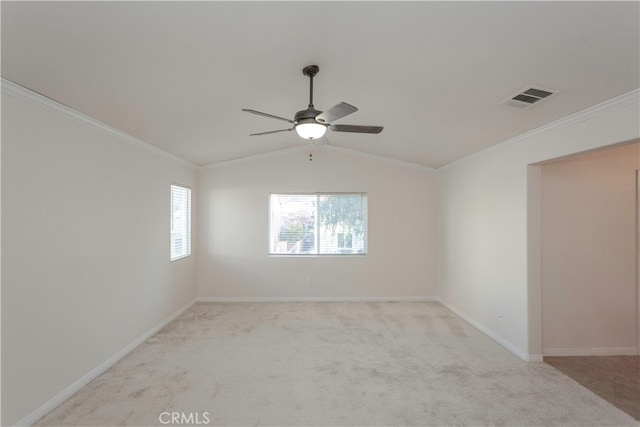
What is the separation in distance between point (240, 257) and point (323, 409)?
12.2 feet

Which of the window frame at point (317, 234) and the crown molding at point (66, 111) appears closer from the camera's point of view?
the crown molding at point (66, 111)

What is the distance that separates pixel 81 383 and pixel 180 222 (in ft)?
9.23

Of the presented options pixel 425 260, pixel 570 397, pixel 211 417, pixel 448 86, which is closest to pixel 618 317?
pixel 570 397

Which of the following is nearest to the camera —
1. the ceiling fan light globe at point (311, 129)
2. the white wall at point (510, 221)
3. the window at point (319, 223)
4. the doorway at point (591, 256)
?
the ceiling fan light globe at point (311, 129)

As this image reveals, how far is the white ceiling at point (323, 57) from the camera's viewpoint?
1.71m

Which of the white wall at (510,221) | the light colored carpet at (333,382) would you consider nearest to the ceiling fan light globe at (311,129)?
the white wall at (510,221)

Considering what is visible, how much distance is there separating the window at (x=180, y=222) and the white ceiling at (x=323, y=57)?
1906mm

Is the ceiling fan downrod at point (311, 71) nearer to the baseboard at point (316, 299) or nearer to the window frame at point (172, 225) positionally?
the window frame at point (172, 225)

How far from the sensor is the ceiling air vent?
100.0 inches

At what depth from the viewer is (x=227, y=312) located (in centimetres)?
527

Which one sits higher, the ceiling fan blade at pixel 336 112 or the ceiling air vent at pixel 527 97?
the ceiling air vent at pixel 527 97

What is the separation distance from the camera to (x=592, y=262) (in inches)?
144

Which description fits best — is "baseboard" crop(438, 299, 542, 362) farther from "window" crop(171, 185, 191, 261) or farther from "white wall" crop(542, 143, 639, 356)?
"window" crop(171, 185, 191, 261)

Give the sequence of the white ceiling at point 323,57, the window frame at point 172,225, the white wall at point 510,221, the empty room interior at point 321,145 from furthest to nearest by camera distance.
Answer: the window frame at point 172,225 < the white wall at point 510,221 < the empty room interior at point 321,145 < the white ceiling at point 323,57
